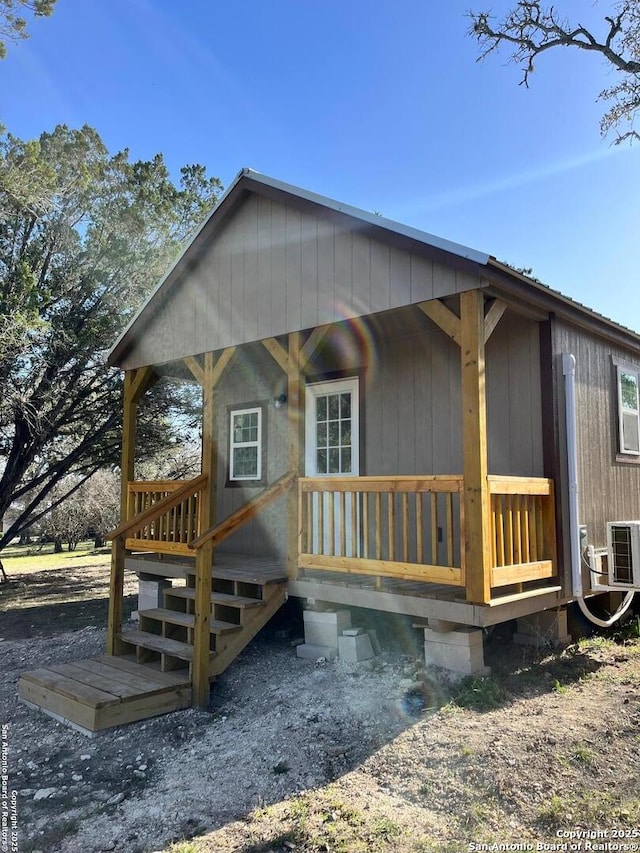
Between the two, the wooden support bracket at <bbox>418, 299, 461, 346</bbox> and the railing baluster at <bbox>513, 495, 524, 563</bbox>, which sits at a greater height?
the wooden support bracket at <bbox>418, 299, 461, 346</bbox>

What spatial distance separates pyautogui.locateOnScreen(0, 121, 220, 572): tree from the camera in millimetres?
11664

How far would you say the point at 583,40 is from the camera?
33.8ft

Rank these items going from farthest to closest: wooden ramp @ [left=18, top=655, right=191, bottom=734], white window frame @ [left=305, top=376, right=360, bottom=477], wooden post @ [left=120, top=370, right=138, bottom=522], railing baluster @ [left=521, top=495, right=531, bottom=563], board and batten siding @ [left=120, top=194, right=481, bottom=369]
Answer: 1. wooden post @ [left=120, top=370, right=138, bottom=522]
2. white window frame @ [left=305, top=376, right=360, bottom=477]
3. board and batten siding @ [left=120, top=194, right=481, bottom=369]
4. railing baluster @ [left=521, top=495, right=531, bottom=563]
5. wooden ramp @ [left=18, top=655, right=191, bottom=734]

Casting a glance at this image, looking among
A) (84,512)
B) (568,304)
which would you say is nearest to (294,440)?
(568,304)

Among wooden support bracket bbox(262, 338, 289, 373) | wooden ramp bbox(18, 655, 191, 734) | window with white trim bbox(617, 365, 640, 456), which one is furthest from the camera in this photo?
window with white trim bbox(617, 365, 640, 456)

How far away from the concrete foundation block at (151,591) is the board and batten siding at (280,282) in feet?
9.32

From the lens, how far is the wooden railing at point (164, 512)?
659cm

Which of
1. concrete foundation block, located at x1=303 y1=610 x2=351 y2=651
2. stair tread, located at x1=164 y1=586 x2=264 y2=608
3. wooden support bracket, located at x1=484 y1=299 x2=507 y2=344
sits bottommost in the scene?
concrete foundation block, located at x1=303 y1=610 x2=351 y2=651

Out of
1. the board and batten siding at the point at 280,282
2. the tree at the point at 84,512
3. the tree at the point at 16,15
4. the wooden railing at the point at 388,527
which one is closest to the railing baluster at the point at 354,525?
the wooden railing at the point at 388,527

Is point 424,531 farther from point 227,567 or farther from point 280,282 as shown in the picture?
point 280,282

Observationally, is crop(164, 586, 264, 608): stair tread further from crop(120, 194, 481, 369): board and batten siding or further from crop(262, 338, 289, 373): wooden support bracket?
crop(120, 194, 481, 369): board and batten siding

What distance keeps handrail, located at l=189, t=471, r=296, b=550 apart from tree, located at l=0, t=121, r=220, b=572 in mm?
7134

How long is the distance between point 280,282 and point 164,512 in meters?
2.81

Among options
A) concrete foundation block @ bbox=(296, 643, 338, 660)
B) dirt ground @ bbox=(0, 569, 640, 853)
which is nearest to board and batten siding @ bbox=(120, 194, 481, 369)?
concrete foundation block @ bbox=(296, 643, 338, 660)
